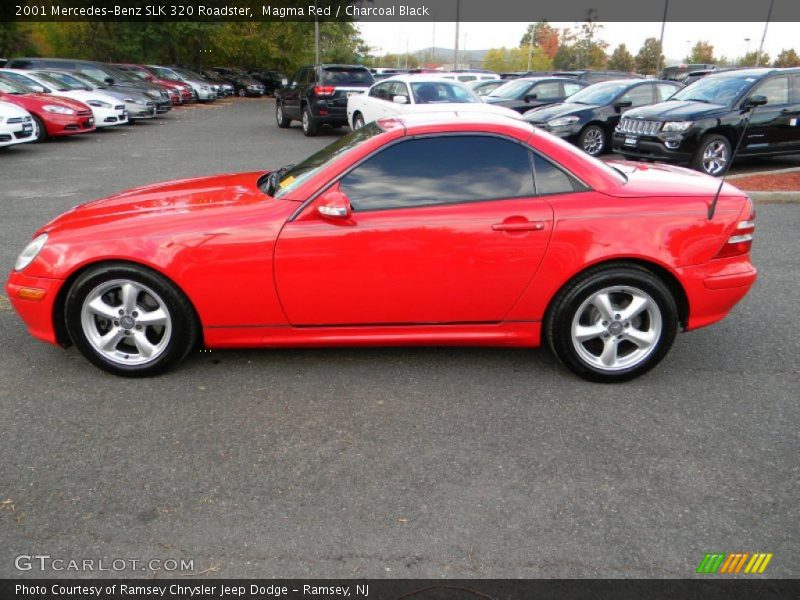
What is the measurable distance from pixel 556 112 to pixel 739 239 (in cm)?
979

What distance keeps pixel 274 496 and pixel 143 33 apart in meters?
42.7

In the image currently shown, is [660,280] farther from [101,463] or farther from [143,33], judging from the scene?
[143,33]

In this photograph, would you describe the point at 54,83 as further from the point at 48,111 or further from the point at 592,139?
the point at 592,139

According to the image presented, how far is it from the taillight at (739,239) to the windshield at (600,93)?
1008 centimetres

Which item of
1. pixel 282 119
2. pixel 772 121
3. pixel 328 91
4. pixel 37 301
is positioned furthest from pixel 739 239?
pixel 282 119

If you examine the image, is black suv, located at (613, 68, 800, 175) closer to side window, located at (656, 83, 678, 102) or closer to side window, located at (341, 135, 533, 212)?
side window, located at (656, 83, 678, 102)

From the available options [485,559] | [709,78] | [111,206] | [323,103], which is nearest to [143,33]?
[323,103]

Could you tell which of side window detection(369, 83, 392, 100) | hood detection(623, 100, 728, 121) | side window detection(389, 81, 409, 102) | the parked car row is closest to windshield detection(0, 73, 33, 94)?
the parked car row

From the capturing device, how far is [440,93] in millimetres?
13438

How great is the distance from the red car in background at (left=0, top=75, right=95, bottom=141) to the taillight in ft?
50.6

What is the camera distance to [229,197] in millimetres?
4055

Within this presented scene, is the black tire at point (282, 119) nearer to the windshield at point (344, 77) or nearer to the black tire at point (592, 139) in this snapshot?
the windshield at point (344, 77)

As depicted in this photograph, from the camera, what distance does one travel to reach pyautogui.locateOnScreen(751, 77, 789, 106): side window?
426 inches

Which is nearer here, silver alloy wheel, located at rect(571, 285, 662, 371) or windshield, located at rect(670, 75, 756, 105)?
silver alloy wheel, located at rect(571, 285, 662, 371)
